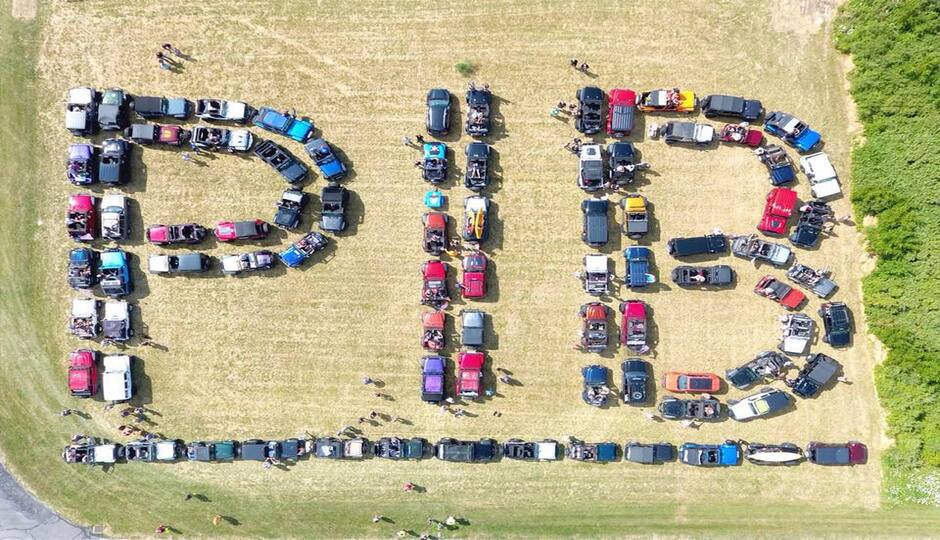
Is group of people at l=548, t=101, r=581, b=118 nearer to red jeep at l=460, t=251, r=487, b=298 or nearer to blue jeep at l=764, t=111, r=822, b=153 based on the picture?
red jeep at l=460, t=251, r=487, b=298

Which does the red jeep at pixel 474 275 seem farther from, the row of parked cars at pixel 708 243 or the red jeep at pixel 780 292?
the red jeep at pixel 780 292

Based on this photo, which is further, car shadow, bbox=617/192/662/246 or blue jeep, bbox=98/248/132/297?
car shadow, bbox=617/192/662/246

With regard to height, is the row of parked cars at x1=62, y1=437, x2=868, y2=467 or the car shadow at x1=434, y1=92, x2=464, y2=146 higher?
the car shadow at x1=434, y1=92, x2=464, y2=146

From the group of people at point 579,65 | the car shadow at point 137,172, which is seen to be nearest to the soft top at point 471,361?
the group of people at point 579,65

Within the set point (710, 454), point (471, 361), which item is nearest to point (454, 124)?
point (471, 361)

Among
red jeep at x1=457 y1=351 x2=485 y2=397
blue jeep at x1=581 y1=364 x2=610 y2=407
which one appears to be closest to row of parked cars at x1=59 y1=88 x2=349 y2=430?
red jeep at x1=457 y1=351 x2=485 y2=397

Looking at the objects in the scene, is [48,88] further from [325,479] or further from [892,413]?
[892,413]

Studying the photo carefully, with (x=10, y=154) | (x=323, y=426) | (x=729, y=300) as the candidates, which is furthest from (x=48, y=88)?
(x=729, y=300)
